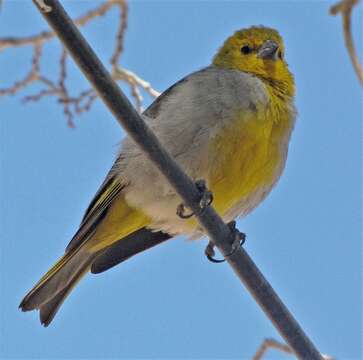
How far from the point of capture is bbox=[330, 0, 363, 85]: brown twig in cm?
191

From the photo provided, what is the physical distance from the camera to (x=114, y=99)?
290 cm

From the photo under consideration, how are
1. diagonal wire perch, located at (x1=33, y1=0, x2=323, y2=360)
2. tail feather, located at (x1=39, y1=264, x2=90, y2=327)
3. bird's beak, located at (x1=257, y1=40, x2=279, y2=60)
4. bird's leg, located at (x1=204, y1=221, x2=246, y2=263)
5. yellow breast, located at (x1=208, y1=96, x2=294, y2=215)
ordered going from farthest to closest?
bird's beak, located at (x1=257, y1=40, x2=279, y2=60)
tail feather, located at (x1=39, y1=264, x2=90, y2=327)
yellow breast, located at (x1=208, y1=96, x2=294, y2=215)
bird's leg, located at (x1=204, y1=221, x2=246, y2=263)
diagonal wire perch, located at (x1=33, y1=0, x2=323, y2=360)

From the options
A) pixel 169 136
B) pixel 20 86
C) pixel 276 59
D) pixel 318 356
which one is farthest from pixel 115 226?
pixel 318 356

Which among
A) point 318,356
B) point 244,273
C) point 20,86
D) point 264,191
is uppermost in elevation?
point 20,86

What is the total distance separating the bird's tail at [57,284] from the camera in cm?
480

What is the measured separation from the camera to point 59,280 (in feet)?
16.2

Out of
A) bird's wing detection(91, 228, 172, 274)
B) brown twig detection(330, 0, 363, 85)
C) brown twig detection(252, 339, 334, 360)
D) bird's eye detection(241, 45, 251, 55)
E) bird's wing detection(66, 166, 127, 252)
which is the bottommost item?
brown twig detection(252, 339, 334, 360)

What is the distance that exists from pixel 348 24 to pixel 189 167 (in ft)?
8.36

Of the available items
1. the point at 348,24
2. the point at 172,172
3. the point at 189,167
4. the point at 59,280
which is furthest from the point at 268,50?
the point at 348,24

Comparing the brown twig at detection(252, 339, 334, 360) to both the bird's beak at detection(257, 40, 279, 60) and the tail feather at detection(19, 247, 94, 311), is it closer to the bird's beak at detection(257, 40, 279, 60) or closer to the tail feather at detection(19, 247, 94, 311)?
the tail feather at detection(19, 247, 94, 311)

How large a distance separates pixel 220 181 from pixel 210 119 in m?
0.39

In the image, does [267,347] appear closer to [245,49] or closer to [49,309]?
[49,309]

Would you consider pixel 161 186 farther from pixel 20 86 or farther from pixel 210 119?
pixel 20 86

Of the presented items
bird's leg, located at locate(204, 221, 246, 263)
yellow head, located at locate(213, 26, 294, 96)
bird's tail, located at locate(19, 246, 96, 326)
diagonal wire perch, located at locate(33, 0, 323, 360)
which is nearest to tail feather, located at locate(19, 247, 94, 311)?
bird's tail, located at locate(19, 246, 96, 326)
